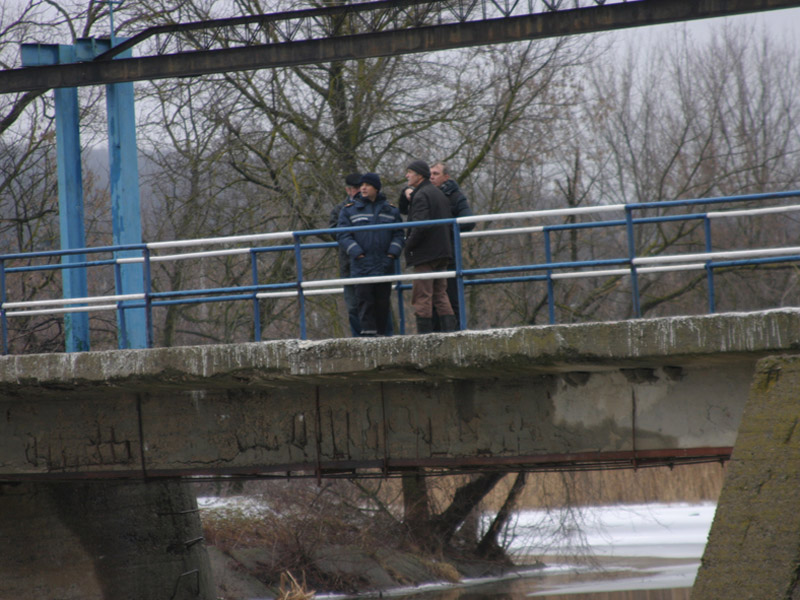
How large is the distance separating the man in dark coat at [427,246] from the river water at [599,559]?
27.3 ft

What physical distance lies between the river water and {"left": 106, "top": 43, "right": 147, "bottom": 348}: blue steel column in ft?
24.2

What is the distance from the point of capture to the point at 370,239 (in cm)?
911

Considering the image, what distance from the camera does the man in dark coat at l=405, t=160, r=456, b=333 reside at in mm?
8914

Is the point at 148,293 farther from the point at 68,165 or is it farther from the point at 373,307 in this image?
the point at 68,165

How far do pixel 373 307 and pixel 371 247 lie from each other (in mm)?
543

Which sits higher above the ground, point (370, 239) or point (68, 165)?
point (68, 165)

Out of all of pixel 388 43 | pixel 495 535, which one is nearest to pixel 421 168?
pixel 388 43

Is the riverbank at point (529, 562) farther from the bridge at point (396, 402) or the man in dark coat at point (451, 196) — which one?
the man in dark coat at point (451, 196)

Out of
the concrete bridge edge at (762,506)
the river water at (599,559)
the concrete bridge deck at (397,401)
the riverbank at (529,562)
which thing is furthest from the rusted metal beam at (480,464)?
the river water at (599,559)

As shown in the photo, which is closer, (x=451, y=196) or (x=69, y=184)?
(x=451, y=196)

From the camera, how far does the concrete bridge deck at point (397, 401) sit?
771 centimetres

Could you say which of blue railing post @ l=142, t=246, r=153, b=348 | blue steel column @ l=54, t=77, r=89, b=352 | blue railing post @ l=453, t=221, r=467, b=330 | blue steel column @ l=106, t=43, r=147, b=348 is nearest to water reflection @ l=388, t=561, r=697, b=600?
blue steel column @ l=106, t=43, r=147, b=348

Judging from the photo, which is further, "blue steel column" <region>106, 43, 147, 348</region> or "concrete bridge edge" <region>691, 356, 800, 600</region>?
"blue steel column" <region>106, 43, 147, 348</region>

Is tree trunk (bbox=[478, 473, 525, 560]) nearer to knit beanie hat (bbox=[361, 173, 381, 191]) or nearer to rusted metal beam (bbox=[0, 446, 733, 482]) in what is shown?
rusted metal beam (bbox=[0, 446, 733, 482])
